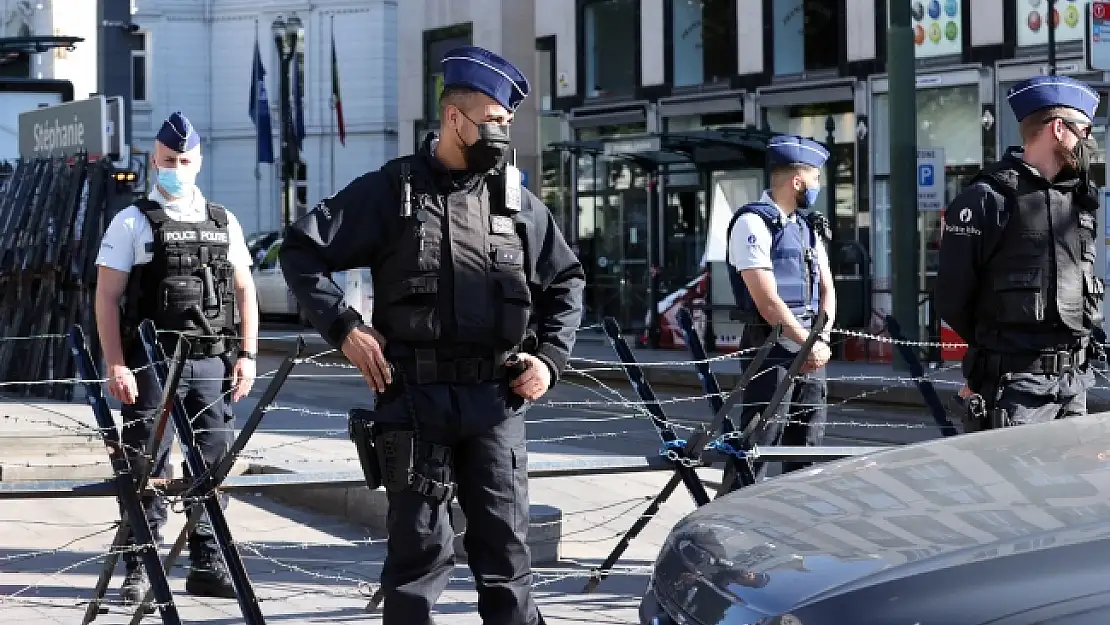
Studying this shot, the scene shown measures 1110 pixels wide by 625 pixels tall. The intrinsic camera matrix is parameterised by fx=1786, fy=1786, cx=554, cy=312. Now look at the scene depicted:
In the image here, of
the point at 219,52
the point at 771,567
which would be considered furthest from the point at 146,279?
the point at 219,52

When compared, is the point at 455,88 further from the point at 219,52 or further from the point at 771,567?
the point at 219,52

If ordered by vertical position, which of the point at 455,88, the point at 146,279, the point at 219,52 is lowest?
the point at 146,279

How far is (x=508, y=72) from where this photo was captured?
16.3ft

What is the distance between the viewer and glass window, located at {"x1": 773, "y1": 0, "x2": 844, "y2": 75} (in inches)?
1053

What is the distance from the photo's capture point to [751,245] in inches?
291

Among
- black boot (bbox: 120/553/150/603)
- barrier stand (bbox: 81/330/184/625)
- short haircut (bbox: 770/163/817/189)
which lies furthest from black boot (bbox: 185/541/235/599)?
short haircut (bbox: 770/163/817/189)

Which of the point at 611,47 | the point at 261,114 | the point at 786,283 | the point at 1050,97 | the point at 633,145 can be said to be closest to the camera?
the point at 1050,97

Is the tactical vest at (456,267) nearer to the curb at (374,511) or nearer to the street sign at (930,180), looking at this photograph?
the curb at (374,511)

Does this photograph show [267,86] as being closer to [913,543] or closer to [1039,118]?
[1039,118]

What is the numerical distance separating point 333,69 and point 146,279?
40080 mm

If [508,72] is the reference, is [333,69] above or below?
above

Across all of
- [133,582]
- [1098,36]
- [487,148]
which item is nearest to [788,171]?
[487,148]

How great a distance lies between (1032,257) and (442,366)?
246 cm

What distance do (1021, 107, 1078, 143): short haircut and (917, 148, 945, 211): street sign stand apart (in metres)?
13.1
